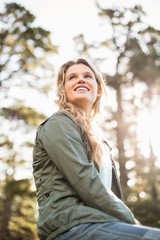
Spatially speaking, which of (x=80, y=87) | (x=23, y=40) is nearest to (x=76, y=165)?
(x=80, y=87)

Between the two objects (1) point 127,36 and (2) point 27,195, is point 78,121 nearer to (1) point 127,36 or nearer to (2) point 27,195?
(2) point 27,195

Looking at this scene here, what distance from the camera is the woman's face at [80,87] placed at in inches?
89.7

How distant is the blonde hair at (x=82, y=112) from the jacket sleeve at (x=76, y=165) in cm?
12

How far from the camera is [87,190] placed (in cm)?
162

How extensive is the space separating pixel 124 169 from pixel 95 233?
1317 cm

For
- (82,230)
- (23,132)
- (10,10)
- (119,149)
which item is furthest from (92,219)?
(119,149)

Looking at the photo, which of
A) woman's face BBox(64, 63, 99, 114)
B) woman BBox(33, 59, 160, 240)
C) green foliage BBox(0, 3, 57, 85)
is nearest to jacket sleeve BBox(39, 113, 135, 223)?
woman BBox(33, 59, 160, 240)

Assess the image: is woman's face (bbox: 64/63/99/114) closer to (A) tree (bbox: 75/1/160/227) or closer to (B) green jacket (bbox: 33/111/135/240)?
(B) green jacket (bbox: 33/111/135/240)

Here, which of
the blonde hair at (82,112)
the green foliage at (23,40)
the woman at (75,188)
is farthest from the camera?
the green foliage at (23,40)

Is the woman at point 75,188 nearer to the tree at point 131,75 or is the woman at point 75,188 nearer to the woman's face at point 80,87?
the woman's face at point 80,87

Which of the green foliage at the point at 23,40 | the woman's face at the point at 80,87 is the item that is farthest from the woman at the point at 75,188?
the green foliage at the point at 23,40

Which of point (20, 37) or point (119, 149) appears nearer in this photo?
point (20, 37)

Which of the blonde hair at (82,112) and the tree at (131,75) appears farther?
the tree at (131,75)

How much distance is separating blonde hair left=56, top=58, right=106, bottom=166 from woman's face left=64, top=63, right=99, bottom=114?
5 centimetres
